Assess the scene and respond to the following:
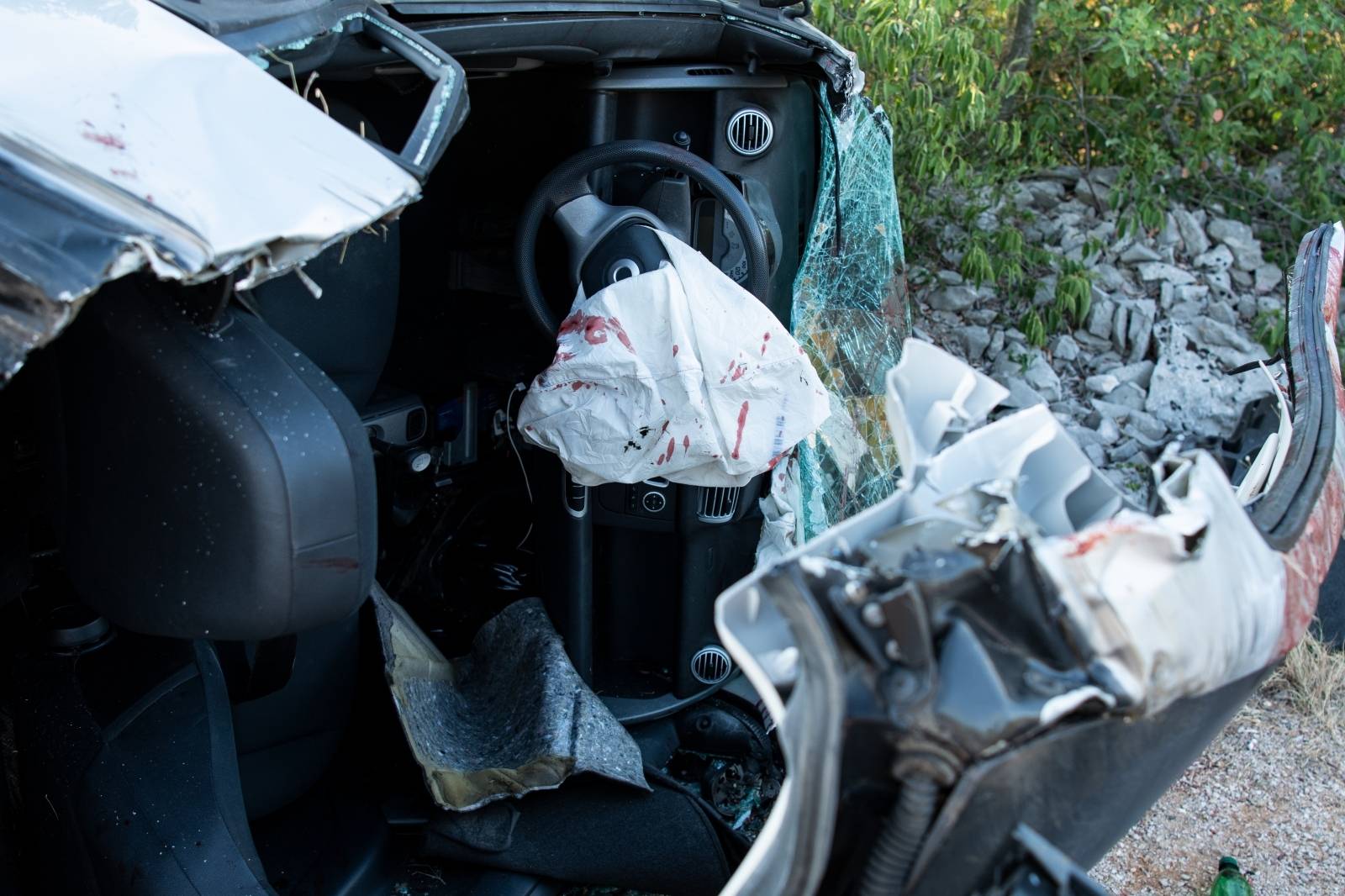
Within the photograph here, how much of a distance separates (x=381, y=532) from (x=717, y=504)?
75 centimetres

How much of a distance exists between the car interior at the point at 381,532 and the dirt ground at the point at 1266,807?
2.92ft

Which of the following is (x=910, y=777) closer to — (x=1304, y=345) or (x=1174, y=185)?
(x=1304, y=345)

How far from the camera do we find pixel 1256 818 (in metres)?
2.73

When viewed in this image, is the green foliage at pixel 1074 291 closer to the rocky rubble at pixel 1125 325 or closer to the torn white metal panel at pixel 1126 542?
the rocky rubble at pixel 1125 325

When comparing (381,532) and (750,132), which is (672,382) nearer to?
(750,132)

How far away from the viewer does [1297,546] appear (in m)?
1.39

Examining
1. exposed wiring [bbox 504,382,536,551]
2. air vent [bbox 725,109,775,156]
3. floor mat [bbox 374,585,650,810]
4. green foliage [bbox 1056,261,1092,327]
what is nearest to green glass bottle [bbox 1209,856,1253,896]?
floor mat [bbox 374,585,650,810]

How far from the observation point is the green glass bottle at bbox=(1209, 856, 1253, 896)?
2322 mm

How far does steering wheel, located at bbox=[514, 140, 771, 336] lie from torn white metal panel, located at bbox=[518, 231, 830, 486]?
6 centimetres

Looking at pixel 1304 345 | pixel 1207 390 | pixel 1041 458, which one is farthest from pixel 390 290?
pixel 1207 390

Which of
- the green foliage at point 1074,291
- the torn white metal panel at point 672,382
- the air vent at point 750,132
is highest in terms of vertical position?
the air vent at point 750,132

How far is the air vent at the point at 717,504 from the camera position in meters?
2.41

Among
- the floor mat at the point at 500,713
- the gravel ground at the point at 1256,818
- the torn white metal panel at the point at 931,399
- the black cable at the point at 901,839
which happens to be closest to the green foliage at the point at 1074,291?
the gravel ground at the point at 1256,818

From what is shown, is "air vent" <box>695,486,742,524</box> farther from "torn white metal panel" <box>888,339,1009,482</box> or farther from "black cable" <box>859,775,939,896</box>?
"black cable" <box>859,775,939,896</box>
